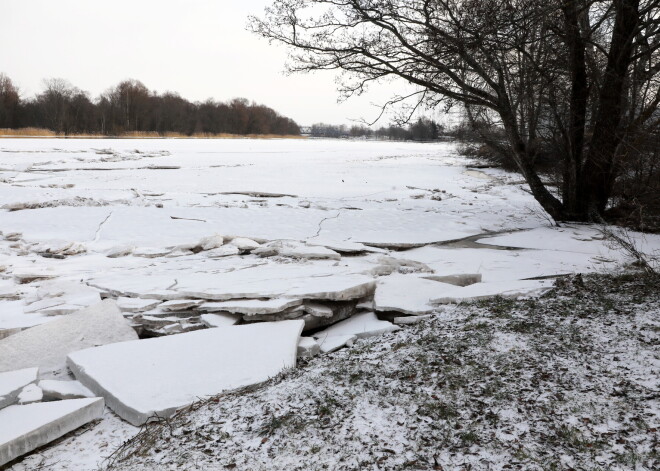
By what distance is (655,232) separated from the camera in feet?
26.8

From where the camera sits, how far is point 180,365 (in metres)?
3.39

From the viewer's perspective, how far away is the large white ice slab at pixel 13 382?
2.91 m

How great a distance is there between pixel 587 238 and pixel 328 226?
4511 mm

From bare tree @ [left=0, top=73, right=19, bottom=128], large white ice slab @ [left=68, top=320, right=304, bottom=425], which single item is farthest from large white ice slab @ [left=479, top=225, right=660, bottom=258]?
bare tree @ [left=0, top=73, right=19, bottom=128]

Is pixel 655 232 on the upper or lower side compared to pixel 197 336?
upper

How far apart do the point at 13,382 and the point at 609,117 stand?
9.00m

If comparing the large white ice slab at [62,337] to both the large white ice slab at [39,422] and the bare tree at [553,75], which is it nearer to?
the large white ice slab at [39,422]

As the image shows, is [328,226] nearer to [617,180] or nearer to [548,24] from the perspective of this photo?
[548,24]

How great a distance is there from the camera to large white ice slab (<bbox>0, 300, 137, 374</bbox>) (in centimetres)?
368

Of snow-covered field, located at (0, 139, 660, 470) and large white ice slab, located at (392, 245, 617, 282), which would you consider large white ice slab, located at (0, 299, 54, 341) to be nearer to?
snow-covered field, located at (0, 139, 660, 470)

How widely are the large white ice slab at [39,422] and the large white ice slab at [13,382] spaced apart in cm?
6

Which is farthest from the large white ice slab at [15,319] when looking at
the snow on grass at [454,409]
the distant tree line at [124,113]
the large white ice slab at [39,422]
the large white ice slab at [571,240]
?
the distant tree line at [124,113]

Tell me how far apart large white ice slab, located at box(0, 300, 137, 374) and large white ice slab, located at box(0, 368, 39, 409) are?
357mm

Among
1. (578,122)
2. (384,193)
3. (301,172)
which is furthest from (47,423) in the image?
(301,172)
